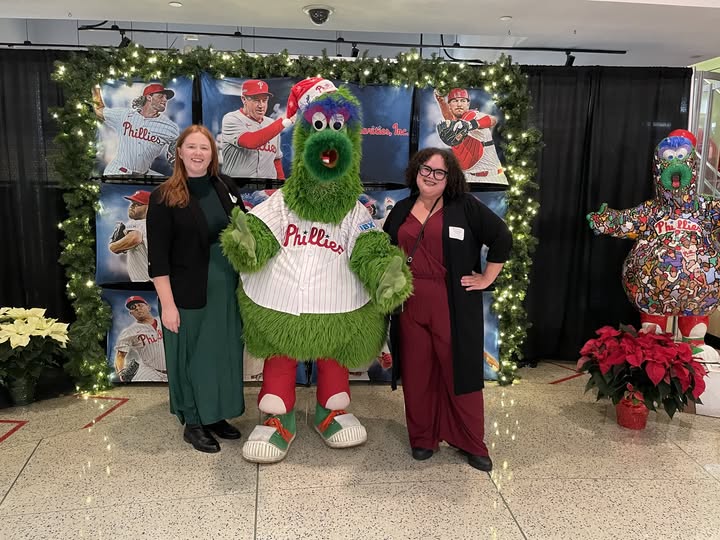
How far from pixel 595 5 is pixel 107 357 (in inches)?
138

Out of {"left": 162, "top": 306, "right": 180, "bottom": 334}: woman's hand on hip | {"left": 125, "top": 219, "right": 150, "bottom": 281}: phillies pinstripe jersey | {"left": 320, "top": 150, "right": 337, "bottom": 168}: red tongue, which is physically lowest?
{"left": 162, "top": 306, "right": 180, "bottom": 334}: woman's hand on hip

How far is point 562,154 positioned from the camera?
3.90 metres

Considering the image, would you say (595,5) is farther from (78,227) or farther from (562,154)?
(78,227)

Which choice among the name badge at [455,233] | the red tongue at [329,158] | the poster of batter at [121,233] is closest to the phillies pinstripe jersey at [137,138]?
the poster of batter at [121,233]

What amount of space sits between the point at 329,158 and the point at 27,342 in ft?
6.68

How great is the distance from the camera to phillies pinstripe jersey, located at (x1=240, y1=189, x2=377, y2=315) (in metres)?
2.48

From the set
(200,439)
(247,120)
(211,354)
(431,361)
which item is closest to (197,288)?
(211,354)

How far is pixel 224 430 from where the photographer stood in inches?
113

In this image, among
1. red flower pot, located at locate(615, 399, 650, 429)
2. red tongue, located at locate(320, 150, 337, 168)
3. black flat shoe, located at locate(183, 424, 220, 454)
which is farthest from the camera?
red flower pot, located at locate(615, 399, 650, 429)

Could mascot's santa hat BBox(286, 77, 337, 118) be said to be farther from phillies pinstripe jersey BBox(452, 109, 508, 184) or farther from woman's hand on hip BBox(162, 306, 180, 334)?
phillies pinstripe jersey BBox(452, 109, 508, 184)

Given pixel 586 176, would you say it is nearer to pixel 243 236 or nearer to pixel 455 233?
pixel 455 233

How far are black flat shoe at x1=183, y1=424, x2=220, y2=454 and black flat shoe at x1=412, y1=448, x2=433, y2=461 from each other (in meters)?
0.94

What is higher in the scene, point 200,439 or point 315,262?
point 315,262

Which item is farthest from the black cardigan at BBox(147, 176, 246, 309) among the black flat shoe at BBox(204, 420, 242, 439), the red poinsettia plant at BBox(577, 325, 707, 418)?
the red poinsettia plant at BBox(577, 325, 707, 418)
